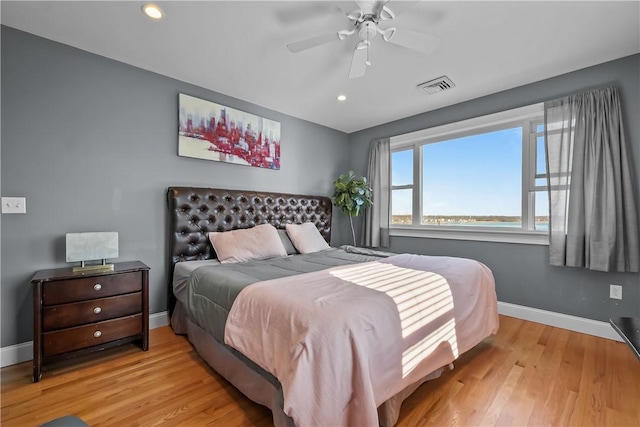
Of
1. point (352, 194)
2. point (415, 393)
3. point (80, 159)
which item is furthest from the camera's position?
point (352, 194)

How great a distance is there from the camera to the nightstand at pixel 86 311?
1.82 metres

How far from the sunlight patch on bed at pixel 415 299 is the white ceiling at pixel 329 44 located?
1.68 metres

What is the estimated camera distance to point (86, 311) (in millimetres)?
1968

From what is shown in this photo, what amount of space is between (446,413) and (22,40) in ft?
12.6

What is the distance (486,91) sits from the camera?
10.1 feet

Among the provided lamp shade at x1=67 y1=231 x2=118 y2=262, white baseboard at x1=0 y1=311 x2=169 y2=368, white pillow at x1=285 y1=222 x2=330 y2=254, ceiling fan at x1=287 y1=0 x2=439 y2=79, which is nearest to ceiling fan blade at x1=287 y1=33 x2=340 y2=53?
ceiling fan at x1=287 y1=0 x2=439 y2=79

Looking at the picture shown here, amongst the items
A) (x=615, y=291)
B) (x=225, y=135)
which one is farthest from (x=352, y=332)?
(x=615, y=291)

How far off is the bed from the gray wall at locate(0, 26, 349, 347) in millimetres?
287

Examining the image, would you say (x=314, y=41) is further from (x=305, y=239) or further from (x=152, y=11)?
(x=305, y=239)

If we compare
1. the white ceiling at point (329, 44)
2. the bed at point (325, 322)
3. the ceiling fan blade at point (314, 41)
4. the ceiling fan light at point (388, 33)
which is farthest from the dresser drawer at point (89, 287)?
the ceiling fan light at point (388, 33)

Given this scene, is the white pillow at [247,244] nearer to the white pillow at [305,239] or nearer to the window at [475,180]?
the white pillow at [305,239]

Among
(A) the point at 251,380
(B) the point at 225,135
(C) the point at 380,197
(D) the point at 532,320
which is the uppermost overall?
(B) the point at 225,135

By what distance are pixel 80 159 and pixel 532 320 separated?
4.54 metres

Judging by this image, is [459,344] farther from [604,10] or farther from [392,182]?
[392,182]
